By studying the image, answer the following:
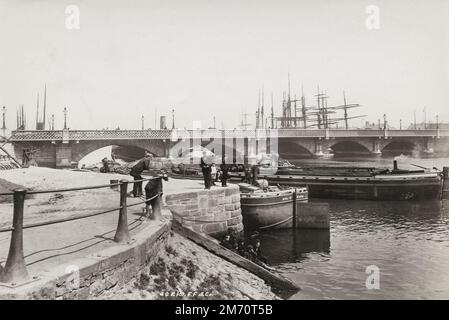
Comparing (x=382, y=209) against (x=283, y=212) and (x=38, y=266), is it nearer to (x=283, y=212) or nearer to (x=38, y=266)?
(x=283, y=212)

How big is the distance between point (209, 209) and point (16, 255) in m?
10.9

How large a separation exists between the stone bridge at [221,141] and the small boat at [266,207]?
2517cm

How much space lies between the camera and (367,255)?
17.1 metres

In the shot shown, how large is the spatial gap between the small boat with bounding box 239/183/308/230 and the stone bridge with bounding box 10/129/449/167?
25174 mm

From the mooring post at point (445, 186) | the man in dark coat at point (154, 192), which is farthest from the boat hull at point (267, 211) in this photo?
the mooring post at point (445, 186)

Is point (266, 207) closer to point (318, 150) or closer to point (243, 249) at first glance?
point (243, 249)

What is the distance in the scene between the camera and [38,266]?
5.38 metres

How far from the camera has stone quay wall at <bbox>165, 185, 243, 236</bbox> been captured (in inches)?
554

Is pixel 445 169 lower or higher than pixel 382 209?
higher

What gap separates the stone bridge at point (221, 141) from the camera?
4484 centimetres

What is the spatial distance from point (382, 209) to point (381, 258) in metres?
12.7

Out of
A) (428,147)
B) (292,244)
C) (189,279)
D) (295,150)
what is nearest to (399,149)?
(428,147)

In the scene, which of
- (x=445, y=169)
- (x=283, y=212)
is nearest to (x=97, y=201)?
(x=283, y=212)
